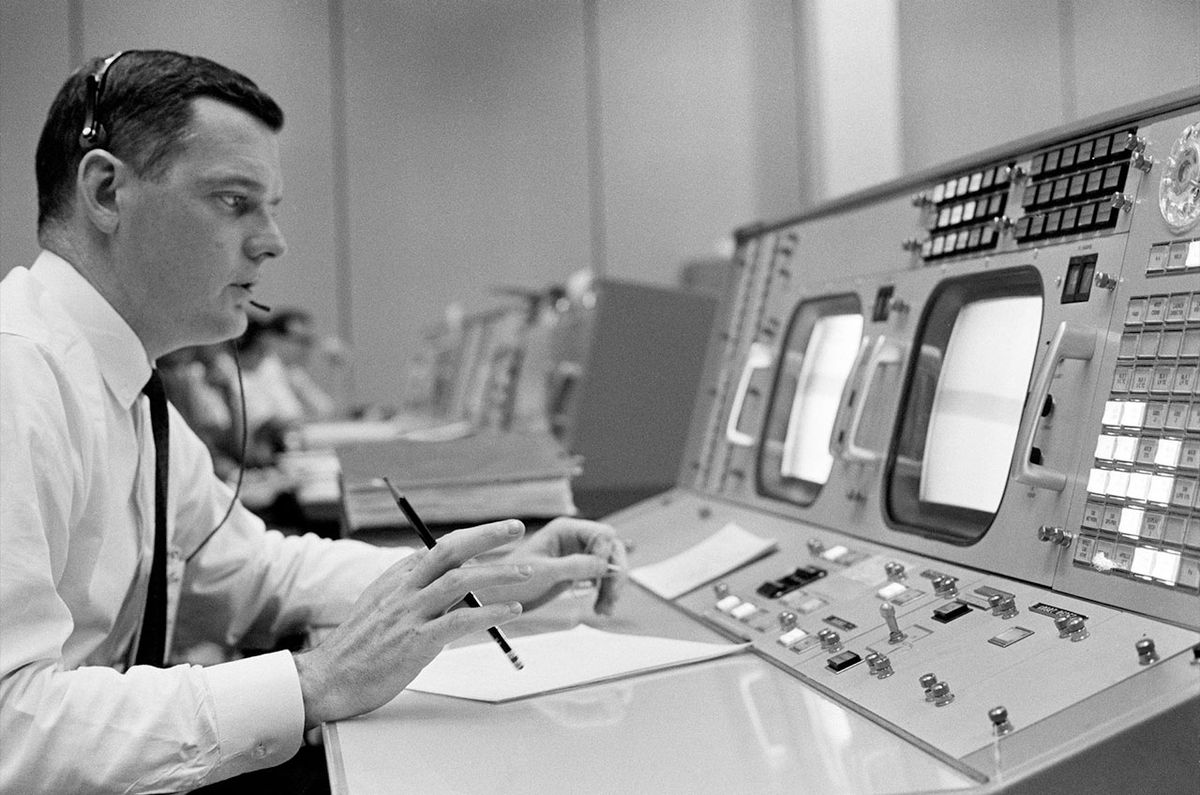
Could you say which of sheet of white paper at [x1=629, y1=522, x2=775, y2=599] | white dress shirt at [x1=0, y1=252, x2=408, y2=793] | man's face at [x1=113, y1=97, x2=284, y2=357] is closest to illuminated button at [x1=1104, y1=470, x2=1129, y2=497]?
sheet of white paper at [x1=629, y1=522, x2=775, y2=599]

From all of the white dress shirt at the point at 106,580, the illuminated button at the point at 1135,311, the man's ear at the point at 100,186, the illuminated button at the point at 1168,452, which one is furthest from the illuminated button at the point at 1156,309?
the man's ear at the point at 100,186

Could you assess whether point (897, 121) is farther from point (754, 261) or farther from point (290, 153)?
point (290, 153)

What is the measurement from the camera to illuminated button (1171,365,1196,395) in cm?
83

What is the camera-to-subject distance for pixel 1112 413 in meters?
0.91

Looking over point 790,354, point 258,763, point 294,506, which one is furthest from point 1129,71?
point 294,506

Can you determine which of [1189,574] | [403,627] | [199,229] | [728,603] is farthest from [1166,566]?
[199,229]

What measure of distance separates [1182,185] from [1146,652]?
409mm

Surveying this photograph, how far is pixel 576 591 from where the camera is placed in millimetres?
1406

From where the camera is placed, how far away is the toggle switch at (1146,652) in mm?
734

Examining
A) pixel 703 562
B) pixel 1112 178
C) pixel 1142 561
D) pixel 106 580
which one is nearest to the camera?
pixel 1142 561

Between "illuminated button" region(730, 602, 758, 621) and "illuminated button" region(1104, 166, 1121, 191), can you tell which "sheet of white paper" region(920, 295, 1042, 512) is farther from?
"illuminated button" region(730, 602, 758, 621)

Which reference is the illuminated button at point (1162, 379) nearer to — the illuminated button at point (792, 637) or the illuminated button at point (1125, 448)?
the illuminated button at point (1125, 448)

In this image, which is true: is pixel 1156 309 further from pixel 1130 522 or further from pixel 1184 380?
pixel 1130 522

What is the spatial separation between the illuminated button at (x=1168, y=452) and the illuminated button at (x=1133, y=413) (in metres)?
0.03
